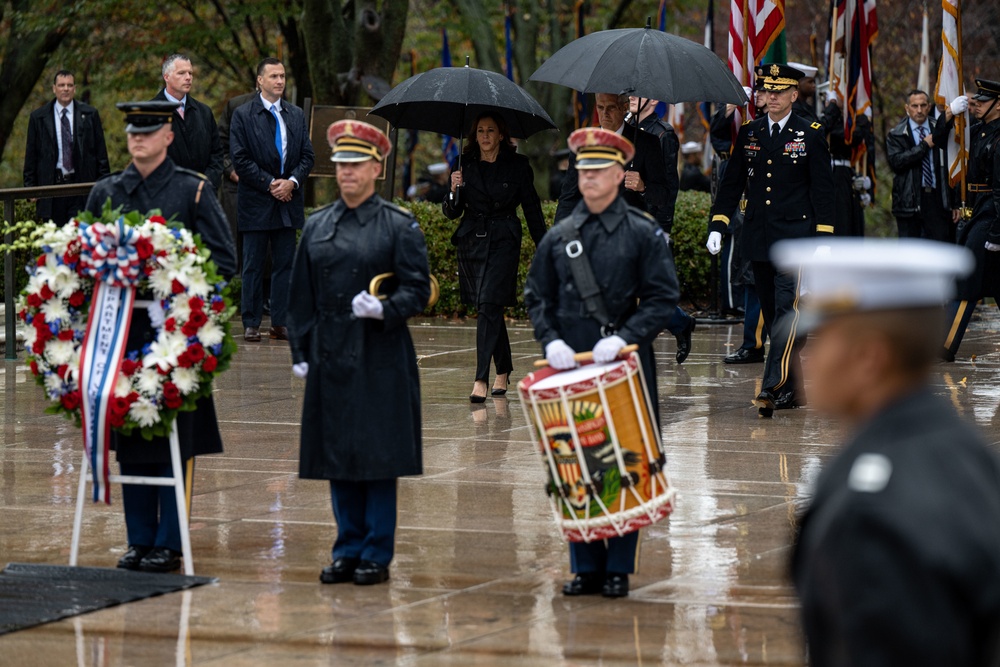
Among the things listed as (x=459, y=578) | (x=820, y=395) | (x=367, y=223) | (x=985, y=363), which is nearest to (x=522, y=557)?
(x=459, y=578)

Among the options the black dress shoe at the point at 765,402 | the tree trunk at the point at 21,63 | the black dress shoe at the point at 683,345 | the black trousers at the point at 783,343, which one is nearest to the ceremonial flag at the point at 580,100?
the tree trunk at the point at 21,63

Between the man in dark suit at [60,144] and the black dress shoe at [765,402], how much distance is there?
7434 mm

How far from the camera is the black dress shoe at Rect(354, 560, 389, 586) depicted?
637cm

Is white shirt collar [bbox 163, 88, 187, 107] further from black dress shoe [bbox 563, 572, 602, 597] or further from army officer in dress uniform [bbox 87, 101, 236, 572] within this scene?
black dress shoe [bbox 563, 572, 602, 597]

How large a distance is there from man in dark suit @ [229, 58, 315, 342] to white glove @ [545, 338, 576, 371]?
25.7 ft

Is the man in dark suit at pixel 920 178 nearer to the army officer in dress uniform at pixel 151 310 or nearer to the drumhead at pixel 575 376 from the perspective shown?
the army officer in dress uniform at pixel 151 310

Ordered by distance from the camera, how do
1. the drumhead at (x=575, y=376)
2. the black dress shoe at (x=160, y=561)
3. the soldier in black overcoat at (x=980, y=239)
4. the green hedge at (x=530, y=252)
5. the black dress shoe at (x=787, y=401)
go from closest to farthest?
the drumhead at (x=575, y=376), the black dress shoe at (x=160, y=561), the black dress shoe at (x=787, y=401), the soldier in black overcoat at (x=980, y=239), the green hedge at (x=530, y=252)

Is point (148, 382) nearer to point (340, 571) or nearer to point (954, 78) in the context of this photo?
point (340, 571)

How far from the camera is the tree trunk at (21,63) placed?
2222cm

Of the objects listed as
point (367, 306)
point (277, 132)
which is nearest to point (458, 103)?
point (277, 132)

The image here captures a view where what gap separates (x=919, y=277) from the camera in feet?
8.18

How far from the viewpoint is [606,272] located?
254 inches

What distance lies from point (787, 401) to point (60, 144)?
307 inches

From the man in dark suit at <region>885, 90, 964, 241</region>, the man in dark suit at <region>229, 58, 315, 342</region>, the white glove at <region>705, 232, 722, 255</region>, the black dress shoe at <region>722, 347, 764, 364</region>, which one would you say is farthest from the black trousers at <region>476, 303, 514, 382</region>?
the man in dark suit at <region>885, 90, 964, 241</region>
